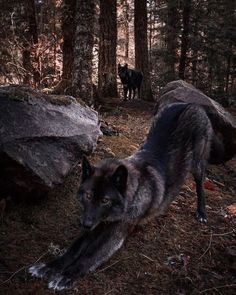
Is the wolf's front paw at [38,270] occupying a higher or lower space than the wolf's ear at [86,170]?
lower

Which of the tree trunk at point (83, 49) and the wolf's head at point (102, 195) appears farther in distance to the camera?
the tree trunk at point (83, 49)

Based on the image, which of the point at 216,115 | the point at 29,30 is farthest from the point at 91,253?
the point at 29,30

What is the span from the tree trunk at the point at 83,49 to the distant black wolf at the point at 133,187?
381 cm

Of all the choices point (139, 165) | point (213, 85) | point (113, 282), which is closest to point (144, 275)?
point (113, 282)

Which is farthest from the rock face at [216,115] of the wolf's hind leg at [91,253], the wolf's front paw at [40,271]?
the wolf's front paw at [40,271]

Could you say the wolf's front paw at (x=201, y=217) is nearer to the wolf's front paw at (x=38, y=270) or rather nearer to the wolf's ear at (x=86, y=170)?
the wolf's ear at (x=86, y=170)

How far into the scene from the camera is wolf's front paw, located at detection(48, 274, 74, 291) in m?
4.05

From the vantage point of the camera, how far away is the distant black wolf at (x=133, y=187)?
4270 millimetres

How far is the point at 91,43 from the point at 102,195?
6.04 m

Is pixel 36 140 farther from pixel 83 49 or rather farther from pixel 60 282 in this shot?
pixel 83 49

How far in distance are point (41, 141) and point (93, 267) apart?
5.83ft

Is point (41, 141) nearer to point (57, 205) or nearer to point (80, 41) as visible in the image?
point (57, 205)

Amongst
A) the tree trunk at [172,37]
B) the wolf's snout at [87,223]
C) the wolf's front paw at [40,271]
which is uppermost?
the tree trunk at [172,37]

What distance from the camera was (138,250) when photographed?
4.99m
